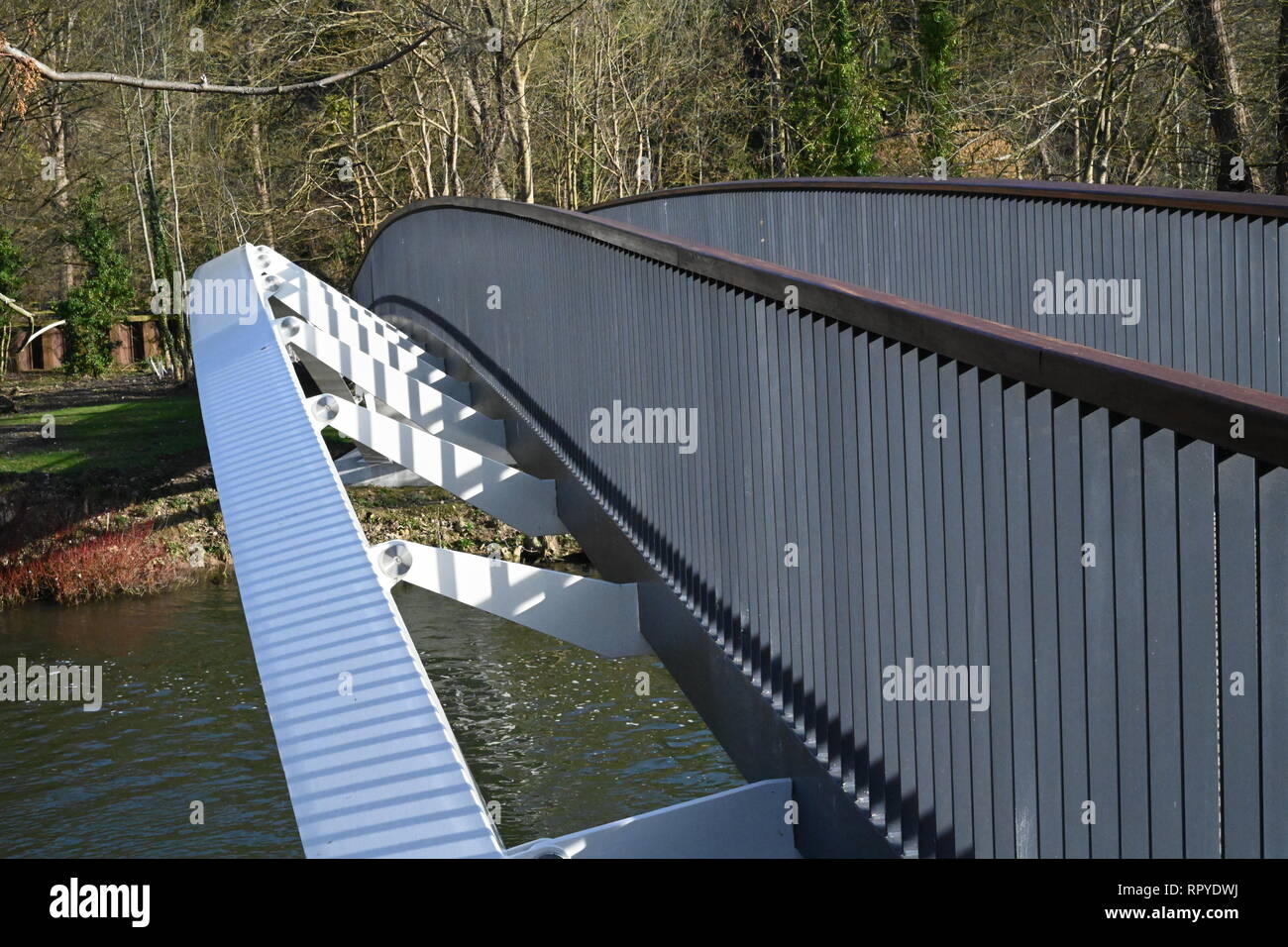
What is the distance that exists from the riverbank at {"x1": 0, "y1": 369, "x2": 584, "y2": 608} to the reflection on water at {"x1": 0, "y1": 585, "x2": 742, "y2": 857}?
177 cm

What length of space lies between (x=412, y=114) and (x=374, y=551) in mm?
30643

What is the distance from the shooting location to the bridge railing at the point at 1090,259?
6641 mm

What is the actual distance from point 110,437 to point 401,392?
55.1ft

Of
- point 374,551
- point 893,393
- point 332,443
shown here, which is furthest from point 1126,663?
point 332,443

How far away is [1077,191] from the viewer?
798cm

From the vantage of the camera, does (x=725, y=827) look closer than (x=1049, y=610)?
No

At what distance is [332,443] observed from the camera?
2611 cm

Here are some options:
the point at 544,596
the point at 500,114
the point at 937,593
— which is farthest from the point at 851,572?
the point at 500,114

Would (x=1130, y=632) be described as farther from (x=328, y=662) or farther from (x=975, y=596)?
(x=328, y=662)

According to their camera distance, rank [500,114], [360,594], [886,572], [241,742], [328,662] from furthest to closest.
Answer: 1. [500,114]
2. [241,742]
3. [360,594]
4. [328,662]
5. [886,572]

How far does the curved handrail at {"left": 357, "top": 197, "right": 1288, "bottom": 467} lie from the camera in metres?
2.16

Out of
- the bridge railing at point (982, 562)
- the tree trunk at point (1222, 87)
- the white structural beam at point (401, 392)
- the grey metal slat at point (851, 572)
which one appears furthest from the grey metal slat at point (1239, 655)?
the tree trunk at point (1222, 87)

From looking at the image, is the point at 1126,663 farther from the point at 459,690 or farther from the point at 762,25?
the point at 762,25

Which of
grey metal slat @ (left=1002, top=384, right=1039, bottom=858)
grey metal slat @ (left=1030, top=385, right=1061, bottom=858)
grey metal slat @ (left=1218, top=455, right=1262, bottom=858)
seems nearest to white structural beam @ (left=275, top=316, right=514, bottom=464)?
grey metal slat @ (left=1002, top=384, right=1039, bottom=858)
